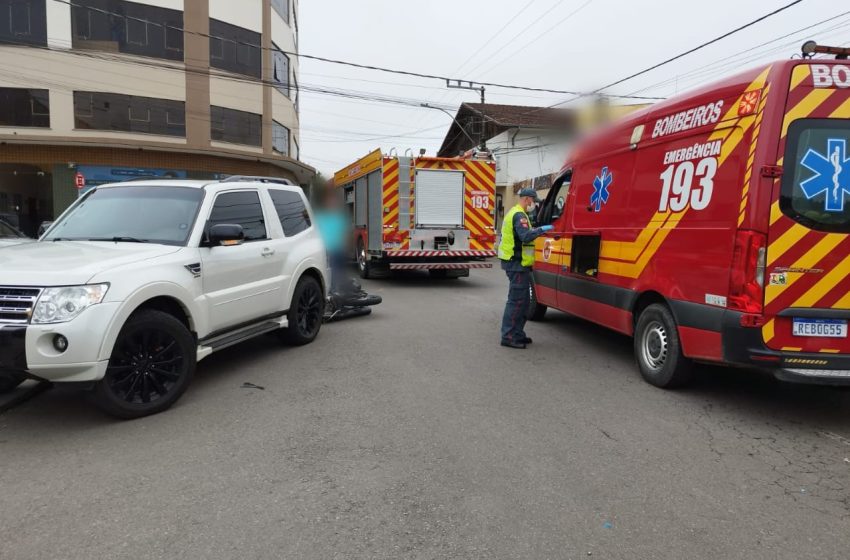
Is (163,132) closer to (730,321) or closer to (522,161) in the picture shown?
(522,161)

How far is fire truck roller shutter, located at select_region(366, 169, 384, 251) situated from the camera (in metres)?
12.4

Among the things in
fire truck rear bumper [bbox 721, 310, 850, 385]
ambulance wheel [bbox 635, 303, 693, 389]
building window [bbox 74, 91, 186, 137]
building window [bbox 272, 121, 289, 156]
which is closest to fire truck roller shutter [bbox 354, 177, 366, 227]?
ambulance wheel [bbox 635, 303, 693, 389]

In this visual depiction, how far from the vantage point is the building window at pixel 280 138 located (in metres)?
27.1

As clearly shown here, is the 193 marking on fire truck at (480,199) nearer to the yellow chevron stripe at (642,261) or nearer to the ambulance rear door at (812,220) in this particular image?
the yellow chevron stripe at (642,261)

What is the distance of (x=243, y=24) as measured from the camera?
81.7 ft

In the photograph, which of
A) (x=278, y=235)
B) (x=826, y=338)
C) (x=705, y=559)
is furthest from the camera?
(x=278, y=235)

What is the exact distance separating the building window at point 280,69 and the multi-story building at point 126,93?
29.1 inches

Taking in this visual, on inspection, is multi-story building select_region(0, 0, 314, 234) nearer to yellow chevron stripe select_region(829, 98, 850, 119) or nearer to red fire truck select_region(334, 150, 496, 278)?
red fire truck select_region(334, 150, 496, 278)

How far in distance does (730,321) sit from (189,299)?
4.35m

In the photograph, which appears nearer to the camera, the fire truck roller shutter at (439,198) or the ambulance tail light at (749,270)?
the ambulance tail light at (749,270)

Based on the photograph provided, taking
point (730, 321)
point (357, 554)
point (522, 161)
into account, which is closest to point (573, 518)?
point (357, 554)

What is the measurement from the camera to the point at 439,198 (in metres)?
12.6

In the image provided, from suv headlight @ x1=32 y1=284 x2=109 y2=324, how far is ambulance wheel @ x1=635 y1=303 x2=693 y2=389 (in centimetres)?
462

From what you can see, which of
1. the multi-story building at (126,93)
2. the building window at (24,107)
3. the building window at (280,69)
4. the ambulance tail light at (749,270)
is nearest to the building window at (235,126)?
the multi-story building at (126,93)
